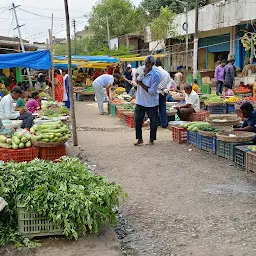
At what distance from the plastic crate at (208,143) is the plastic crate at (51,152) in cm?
276

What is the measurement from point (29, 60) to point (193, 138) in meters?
6.56

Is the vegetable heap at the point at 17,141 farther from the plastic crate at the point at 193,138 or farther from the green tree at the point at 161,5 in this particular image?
the green tree at the point at 161,5

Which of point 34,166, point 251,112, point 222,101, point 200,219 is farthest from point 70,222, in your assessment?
point 222,101

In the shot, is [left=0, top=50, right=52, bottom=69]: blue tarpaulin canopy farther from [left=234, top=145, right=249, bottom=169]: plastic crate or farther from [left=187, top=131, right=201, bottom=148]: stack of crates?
[left=234, top=145, right=249, bottom=169]: plastic crate

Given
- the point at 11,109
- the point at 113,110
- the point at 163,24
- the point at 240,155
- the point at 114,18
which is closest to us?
the point at 240,155

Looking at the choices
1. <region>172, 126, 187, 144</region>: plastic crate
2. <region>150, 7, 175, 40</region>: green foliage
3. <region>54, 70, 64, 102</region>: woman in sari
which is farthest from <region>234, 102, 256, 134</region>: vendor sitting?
<region>150, 7, 175, 40</region>: green foliage

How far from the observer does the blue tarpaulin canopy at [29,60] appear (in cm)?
1280

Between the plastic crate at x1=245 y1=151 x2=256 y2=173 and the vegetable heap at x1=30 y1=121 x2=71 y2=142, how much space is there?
307cm

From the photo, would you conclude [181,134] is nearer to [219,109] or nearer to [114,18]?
[219,109]

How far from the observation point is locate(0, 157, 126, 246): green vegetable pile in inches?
153

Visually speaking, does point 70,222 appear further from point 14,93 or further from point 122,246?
point 14,93

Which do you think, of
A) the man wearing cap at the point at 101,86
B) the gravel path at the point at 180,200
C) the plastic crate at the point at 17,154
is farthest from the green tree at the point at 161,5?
the plastic crate at the point at 17,154

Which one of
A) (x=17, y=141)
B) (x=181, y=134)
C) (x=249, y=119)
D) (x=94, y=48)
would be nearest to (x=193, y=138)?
(x=181, y=134)

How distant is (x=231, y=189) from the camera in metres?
5.65
